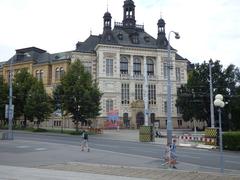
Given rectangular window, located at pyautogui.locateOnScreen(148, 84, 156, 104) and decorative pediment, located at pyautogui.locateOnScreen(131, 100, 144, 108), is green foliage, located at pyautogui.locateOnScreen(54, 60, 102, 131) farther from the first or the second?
rectangular window, located at pyautogui.locateOnScreen(148, 84, 156, 104)

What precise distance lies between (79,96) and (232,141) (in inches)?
1005

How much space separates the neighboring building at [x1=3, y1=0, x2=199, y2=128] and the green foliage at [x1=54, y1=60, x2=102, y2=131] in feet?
65.8

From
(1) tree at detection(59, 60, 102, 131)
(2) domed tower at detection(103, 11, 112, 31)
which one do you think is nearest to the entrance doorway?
(2) domed tower at detection(103, 11, 112, 31)

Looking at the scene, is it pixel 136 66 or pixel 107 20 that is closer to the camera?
pixel 107 20

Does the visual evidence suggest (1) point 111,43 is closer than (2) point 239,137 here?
No

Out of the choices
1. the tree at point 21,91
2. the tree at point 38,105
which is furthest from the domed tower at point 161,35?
the tree at point 38,105

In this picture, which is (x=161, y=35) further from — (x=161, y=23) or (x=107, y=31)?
(x=107, y=31)

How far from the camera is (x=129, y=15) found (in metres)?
84.9

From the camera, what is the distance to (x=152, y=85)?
78812 mm

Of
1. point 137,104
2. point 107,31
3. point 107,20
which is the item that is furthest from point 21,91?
point 107,20

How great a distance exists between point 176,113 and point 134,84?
Answer: 12.2 metres

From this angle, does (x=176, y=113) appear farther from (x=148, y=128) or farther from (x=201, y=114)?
(x=148, y=128)

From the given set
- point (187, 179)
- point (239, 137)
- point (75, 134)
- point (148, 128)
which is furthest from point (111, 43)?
point (187, 179)

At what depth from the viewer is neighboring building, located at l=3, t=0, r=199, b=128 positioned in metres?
74.3
